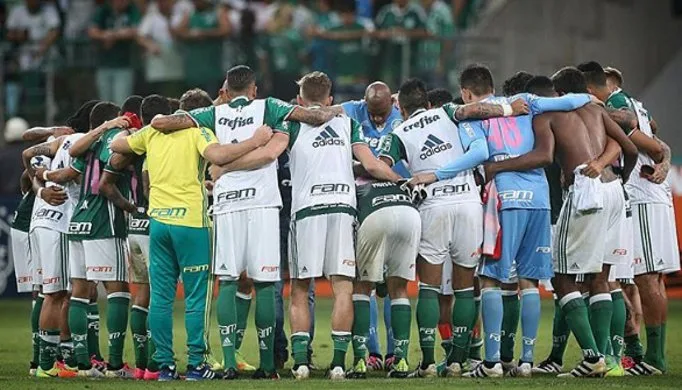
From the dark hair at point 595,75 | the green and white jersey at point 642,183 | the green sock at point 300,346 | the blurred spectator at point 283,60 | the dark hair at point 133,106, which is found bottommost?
the green sock at point 300,346

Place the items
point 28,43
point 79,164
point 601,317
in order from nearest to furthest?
point 601,317 < point 79,164 < point 28,43

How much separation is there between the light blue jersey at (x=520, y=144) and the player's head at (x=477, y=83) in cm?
10

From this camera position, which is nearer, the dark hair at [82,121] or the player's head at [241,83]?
the player's head at [241,83]

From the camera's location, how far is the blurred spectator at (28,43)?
24.3 metres

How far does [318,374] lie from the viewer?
13.7 metres

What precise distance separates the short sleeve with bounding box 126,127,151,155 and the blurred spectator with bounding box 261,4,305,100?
1041cm

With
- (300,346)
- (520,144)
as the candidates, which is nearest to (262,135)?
(300,346)

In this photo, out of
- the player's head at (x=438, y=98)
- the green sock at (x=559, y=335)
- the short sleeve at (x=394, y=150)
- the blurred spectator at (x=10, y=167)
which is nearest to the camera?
the short sleeve at (x=394, y=150)

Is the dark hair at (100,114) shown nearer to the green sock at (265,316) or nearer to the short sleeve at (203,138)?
the short sleeve at (203,138)

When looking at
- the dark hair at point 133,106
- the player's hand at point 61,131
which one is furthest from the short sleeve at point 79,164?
the player's hand at point 61,131

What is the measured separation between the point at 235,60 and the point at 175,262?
A: 11130mm

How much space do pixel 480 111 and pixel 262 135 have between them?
191 centimetres

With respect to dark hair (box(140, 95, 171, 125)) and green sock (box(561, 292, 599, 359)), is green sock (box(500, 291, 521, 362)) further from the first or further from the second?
dark hair (box(140, 95, 171, 125))

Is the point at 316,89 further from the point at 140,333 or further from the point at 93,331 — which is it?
the point at 93,331
